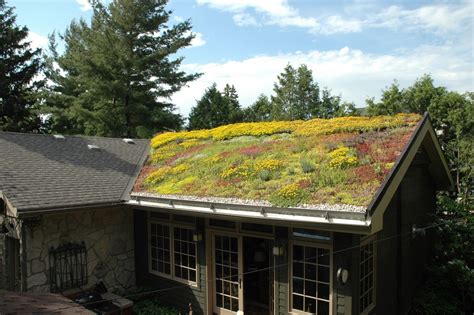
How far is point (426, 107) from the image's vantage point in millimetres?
21094

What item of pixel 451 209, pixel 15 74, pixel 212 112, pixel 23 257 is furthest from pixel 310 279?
pixel 212 112

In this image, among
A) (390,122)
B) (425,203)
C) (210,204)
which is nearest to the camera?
(210,204)

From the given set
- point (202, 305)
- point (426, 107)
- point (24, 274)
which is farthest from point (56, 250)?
point (426, 107)

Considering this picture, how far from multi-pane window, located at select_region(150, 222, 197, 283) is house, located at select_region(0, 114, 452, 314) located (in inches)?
1.2

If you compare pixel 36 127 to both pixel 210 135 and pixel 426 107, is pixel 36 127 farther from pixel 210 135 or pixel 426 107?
pixel 426 107

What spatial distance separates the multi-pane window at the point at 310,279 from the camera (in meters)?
5.96

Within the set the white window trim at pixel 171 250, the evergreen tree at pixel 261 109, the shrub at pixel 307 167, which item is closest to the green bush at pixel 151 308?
the white window trim at pixel 171 250

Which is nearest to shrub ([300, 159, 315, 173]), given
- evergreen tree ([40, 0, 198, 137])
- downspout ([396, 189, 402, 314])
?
downspout ([396, 189, 402, 314])

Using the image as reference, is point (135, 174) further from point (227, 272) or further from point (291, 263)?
point (291, 263)

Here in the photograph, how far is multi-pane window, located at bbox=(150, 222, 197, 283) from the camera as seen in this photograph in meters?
7.89

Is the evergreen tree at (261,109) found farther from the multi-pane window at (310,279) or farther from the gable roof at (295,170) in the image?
the multi-pane window at (310,279)

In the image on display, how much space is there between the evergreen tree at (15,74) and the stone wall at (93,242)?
17.5m

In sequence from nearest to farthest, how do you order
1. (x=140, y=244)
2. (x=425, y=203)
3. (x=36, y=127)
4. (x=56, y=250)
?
(x=56, y=250), (x=140, y=244), (x=425, y=203), (x=36, y=127)

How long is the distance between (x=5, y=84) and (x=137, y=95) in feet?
27.4
